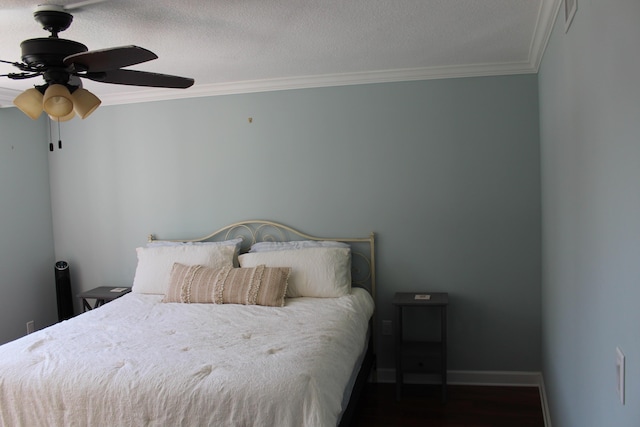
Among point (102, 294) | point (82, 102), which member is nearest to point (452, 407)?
point (102, 294)

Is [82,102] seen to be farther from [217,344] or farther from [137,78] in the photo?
[217,344]

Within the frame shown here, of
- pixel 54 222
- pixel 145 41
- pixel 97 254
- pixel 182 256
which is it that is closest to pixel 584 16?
pixel 145 41

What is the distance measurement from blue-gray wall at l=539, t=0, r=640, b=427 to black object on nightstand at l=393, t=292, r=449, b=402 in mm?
846

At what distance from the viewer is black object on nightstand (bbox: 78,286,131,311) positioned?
4.22 metres

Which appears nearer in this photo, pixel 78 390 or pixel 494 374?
pixel 78 390

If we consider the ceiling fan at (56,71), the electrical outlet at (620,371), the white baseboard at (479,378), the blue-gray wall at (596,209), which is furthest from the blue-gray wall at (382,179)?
the electrical outlet at (620,371)

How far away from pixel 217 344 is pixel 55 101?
1.41 m

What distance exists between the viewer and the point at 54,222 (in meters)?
4.70

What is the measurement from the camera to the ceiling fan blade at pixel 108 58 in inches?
81.2

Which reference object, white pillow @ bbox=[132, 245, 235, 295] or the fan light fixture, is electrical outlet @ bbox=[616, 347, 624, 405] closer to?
the fan light fixture

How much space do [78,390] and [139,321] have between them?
3.03 ft

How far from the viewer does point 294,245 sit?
13.3ft

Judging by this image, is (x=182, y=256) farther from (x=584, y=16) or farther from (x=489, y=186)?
(x=584, y=16)

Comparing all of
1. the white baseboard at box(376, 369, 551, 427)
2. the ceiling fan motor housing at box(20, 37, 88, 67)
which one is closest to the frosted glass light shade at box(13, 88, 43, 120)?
the ceiling fan motor housing at box(20, 37, 88, 67)
